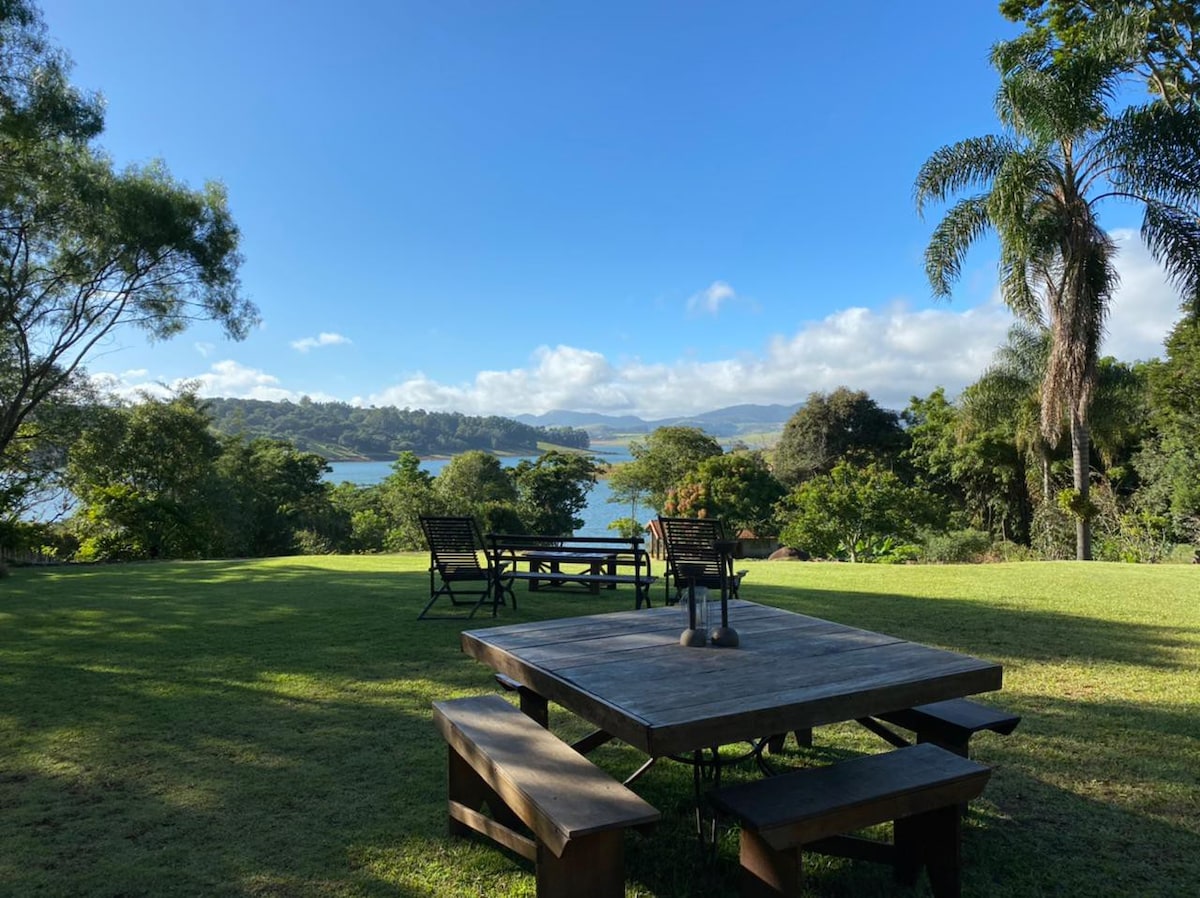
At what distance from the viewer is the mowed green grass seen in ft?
8.00

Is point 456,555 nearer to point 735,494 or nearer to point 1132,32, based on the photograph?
point 1132,32

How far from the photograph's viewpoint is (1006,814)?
2838mm

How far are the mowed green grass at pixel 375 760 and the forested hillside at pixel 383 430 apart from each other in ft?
208

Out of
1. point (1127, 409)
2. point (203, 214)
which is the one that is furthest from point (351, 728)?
point (1127, 409)

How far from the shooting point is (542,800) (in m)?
1.94

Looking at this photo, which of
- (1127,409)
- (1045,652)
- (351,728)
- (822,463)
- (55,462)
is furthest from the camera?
(822,463)

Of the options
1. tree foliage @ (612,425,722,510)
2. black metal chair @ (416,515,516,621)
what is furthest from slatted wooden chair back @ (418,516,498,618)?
tree foliage @ (612,425,722,510)

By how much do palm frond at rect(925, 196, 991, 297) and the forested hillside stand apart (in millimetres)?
59118

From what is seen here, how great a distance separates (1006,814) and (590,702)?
1852 mm

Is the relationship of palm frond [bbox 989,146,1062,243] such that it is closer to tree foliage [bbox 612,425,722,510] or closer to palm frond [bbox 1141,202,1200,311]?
palm frond [bbox 1141,202,1200,311]

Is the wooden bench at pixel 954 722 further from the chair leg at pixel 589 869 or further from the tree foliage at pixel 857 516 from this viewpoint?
the tree foliage at pixel 857 516

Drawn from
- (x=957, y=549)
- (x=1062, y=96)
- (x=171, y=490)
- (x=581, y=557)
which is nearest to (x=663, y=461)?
(x=957, y=549)

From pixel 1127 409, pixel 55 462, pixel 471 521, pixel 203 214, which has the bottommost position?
pixel 471 521

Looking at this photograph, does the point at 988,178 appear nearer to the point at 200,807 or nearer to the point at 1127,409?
the point at 1127,409
